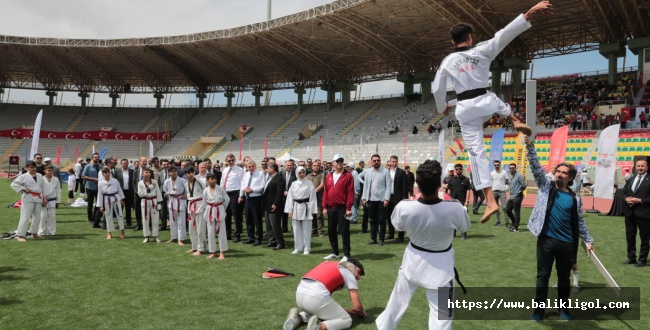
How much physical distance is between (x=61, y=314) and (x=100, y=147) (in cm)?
4674

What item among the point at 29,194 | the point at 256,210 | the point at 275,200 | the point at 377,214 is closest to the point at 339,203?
the point at 275,200

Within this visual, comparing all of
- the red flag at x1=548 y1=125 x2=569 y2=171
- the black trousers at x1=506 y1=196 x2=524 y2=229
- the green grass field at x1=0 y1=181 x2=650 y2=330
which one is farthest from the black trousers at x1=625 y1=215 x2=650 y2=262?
the red flag at x1=548 y1=125 x2=569 y2=171

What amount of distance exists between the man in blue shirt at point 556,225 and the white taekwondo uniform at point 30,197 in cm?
972

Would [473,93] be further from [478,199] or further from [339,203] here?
[478,199]

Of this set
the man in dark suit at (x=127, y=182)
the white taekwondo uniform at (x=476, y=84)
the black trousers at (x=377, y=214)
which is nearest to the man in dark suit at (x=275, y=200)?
the black trousers at (x=377, y=214)

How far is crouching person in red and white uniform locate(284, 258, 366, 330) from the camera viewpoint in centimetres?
451

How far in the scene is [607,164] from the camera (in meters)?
13.4

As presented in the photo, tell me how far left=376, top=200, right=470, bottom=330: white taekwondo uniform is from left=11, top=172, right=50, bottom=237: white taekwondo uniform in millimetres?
9210

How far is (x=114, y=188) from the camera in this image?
10281 mm

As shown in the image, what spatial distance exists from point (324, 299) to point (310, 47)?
33.0 meters

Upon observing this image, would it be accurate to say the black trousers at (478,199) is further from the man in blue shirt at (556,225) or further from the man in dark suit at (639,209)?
the man in blue shirt at (556,225)

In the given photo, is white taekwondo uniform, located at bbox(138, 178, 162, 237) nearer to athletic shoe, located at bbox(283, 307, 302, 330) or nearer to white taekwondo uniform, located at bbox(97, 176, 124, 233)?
white taekwondo uniform, located at bbox(97, 176, 124, 233)

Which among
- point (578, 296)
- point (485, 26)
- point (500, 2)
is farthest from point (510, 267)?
point (485, 26)

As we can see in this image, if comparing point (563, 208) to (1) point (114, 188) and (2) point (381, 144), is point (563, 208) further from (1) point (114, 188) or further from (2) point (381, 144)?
(2) point (381, 144)
